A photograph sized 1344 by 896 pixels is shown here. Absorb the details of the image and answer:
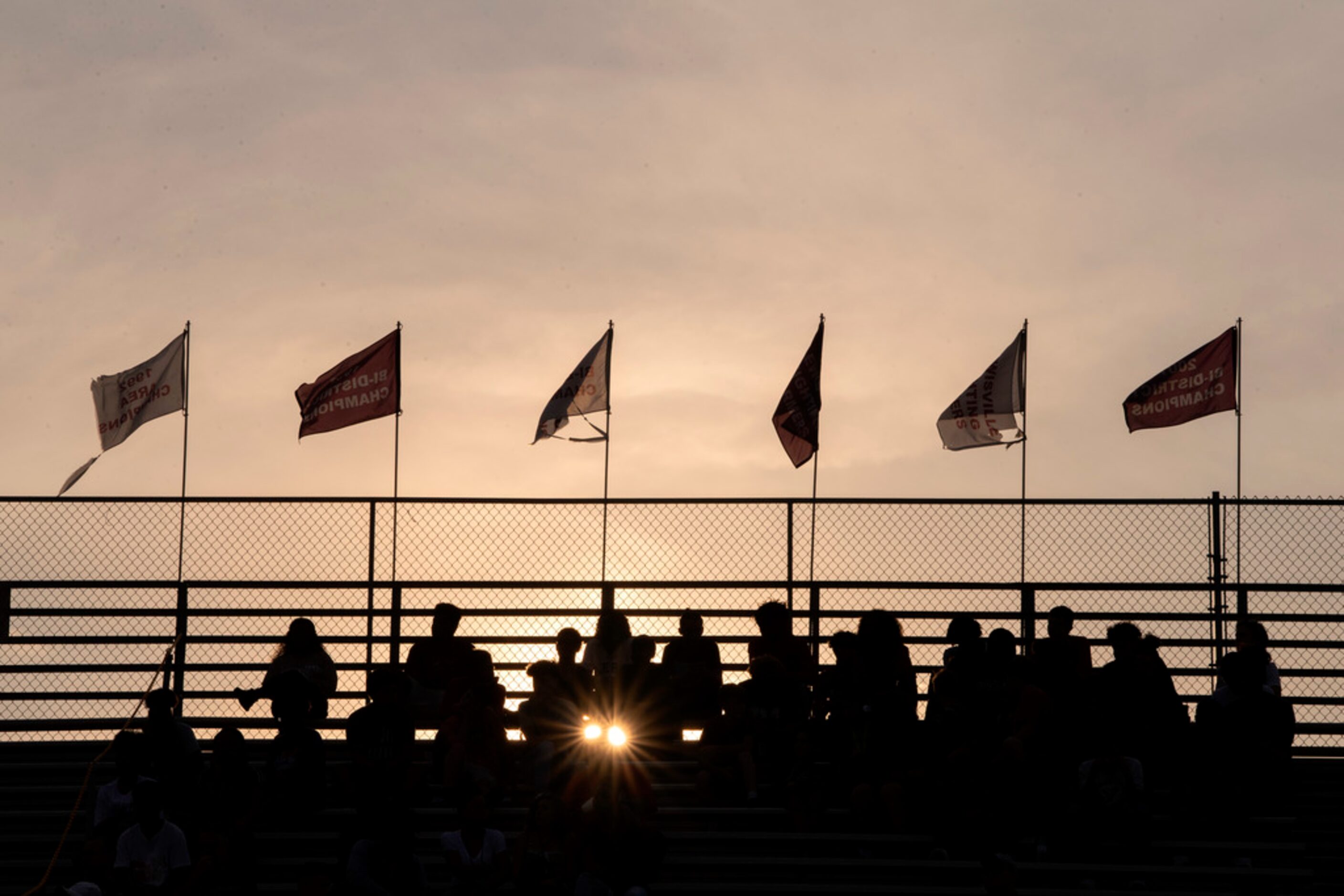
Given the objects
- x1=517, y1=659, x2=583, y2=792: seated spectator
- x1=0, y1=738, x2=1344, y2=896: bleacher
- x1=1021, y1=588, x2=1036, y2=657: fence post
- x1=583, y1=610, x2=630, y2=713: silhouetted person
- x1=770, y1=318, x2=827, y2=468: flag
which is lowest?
x1=0, y1=738, x2=1344, y2=896: bleacher

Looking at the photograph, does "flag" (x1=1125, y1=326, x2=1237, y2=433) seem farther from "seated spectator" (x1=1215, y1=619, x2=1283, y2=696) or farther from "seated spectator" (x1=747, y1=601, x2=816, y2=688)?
"seated spectator" (x1=747, y1=601, x2=816, y2=688)

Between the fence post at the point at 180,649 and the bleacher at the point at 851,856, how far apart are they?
7.53 feet

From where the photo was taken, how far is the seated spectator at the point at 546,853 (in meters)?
12.7

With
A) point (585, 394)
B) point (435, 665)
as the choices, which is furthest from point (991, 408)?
point (435, 665)

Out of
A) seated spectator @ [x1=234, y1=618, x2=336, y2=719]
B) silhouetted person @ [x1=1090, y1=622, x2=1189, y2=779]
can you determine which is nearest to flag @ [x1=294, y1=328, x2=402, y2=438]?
seated spectator @ [x1=234, y1=618, x2=336, y2=719]

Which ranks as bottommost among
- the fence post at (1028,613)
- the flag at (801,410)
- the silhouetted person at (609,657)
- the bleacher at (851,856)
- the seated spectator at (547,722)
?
the bleacher at (851,856)

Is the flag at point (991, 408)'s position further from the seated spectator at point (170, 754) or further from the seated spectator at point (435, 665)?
the seated spectator at point (170, 754)

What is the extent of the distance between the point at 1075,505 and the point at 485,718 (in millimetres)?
6266

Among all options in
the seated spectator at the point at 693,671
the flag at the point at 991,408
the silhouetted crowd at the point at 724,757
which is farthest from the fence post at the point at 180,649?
the flag at the point at 991,408

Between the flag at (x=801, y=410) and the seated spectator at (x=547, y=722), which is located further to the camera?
the flag at (x=801, y=410)

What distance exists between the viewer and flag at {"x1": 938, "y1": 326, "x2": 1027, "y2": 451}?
60.6 ft

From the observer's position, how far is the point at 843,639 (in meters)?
14.8

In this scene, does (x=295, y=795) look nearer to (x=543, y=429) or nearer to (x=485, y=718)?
(x=485, y=718)

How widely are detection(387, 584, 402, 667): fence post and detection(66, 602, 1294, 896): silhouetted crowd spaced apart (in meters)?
1.98
